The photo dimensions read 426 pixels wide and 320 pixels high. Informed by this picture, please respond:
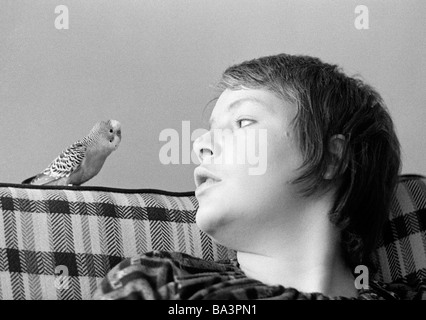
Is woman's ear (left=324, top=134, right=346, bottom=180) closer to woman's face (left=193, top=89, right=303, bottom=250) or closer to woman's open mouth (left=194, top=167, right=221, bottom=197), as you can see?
woman's face (left=193, top=89, right=303, bottom=250)

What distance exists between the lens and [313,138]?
102 centimetres

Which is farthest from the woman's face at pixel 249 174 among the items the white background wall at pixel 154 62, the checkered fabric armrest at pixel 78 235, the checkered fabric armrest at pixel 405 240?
the white background wall at pixel 154 62

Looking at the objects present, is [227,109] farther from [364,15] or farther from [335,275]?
[364,15]

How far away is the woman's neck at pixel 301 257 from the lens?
0.99 metres

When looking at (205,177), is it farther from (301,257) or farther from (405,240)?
(405,240)

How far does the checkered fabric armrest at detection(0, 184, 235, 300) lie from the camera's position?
3.48 ft

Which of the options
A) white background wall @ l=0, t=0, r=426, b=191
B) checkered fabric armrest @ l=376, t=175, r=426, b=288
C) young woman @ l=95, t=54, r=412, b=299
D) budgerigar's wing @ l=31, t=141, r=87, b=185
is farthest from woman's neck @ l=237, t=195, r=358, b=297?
white background wall @ l=0, t=0, r=426, b=191

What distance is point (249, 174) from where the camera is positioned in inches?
38.4

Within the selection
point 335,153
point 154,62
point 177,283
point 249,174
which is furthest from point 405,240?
point 154,62

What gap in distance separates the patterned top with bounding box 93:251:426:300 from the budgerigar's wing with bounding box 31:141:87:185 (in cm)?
49

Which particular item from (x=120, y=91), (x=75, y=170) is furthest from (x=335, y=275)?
(x=120, y=91)

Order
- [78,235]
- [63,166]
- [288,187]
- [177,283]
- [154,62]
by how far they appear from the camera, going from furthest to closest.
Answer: [154,62], [63,166], [78,235], [288,187], [177,283]

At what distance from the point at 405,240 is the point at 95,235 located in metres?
0.56
